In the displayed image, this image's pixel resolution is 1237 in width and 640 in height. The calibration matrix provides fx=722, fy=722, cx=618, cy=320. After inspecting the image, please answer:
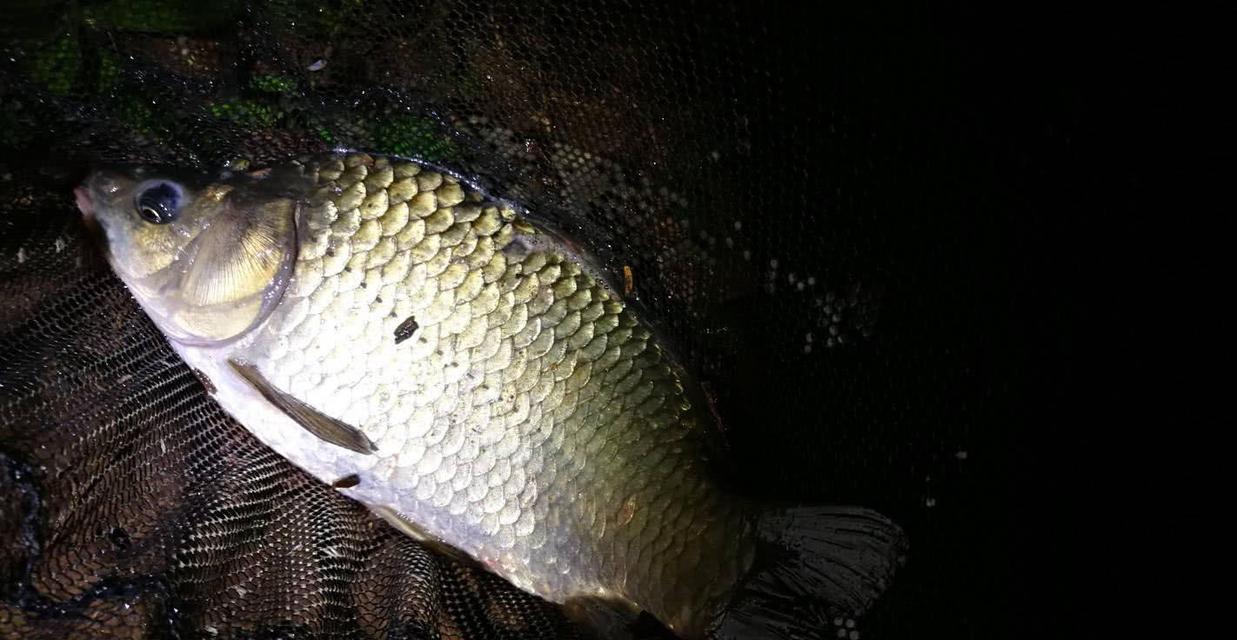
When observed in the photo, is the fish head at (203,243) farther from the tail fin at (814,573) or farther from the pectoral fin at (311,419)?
the tail fin at (814,573)

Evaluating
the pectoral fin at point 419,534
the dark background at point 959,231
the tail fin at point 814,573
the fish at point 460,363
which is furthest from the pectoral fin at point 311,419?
the tail fin at point 814,573

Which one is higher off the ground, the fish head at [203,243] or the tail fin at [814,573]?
the tail fin at [814,573]

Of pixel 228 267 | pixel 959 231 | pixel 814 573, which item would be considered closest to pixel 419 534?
pixel 228 267

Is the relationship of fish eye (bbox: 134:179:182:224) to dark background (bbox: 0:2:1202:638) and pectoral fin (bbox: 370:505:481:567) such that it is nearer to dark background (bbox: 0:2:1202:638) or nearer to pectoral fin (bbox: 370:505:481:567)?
dark background (bbox: 0:2:1202:638)

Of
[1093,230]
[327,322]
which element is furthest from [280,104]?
[1093,230]

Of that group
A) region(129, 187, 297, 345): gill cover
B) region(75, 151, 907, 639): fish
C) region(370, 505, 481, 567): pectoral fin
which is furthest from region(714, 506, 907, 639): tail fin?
region(129, 187, 297, 345): gill cover

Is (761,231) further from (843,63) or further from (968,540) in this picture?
(968,540)
